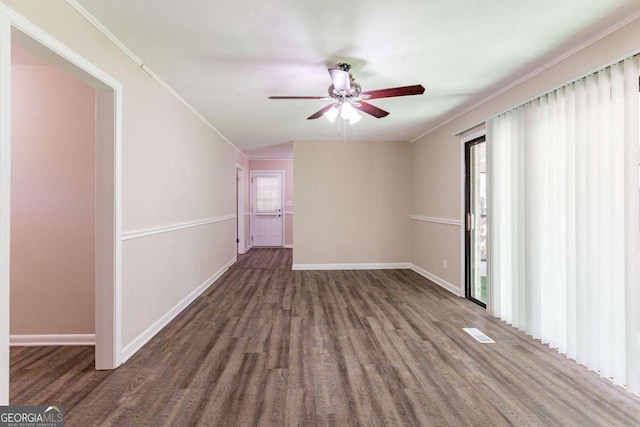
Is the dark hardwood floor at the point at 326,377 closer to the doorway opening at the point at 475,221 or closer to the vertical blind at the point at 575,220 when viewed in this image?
the vertical blind at the point at 575,220

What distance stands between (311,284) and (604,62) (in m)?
3.92

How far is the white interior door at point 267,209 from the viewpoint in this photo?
8602mm

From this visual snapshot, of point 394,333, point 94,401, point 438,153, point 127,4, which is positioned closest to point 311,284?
point 394,333

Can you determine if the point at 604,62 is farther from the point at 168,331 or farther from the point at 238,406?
the point at 168,331

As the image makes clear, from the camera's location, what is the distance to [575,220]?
236 cm

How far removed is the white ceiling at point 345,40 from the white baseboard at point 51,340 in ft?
7.78

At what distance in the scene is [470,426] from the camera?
1.66 metres

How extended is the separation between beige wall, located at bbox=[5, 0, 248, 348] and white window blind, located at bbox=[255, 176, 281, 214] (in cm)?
413

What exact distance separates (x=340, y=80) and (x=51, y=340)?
10.5 feet

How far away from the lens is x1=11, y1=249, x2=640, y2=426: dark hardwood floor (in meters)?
1.75

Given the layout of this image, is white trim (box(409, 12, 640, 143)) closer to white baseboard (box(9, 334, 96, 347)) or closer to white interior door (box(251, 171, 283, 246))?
white baseboard (box(9, 334, 96, 347))

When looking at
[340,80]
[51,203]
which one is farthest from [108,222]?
[340,80]

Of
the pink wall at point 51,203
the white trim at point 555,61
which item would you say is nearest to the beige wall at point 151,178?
the pink wall at point 51,203

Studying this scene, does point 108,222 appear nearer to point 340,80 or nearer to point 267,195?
point 340,80
